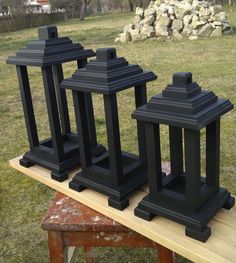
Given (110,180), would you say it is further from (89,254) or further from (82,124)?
(89,254)

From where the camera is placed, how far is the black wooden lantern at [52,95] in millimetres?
2006

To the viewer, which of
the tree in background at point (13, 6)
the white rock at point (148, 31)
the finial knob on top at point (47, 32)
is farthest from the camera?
the tree in background at point (13, 6)

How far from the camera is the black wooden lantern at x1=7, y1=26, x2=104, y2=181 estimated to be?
2.01m

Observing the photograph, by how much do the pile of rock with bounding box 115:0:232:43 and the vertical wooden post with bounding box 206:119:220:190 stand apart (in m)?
12.5

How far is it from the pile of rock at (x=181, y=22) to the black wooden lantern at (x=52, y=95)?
475 inches

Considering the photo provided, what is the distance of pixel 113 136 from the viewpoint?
175cm

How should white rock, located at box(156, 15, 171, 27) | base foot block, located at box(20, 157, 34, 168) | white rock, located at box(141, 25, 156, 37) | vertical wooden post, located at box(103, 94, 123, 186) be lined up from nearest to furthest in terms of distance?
vertical wooden post, located at box(103, 94, 123, 186), base foot block, located at box(20, 157, 34, 168), white rock, located at box(156, 15, 171, 27), white rock, located at box(141, 25, 156, 37)

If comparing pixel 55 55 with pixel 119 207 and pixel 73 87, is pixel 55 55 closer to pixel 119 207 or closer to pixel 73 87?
pixel 73 87

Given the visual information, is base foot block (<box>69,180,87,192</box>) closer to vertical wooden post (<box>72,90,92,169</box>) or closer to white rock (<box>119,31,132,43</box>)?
vertical wooden post (<box>72,90,92,169</box>)

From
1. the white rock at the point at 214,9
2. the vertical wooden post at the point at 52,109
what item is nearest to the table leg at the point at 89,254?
the vertical wooden post at the point at 52,109

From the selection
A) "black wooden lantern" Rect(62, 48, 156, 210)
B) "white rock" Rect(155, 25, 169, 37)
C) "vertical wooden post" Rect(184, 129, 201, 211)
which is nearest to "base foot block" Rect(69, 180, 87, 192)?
"black wooden lantern" Rect(62, 48, 156, 210)

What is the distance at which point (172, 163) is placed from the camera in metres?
1.85

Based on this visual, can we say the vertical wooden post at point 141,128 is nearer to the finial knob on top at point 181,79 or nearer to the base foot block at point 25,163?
the finial knob on top at point 181,79

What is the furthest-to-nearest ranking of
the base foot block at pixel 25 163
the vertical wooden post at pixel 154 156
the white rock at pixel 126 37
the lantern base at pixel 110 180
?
1. the white rock at pixel 126 37
2. the base foot block at pixel 25 163
3. the lantern base at pixel 110 180
4. the vertical wooden post at pixel 154 156
